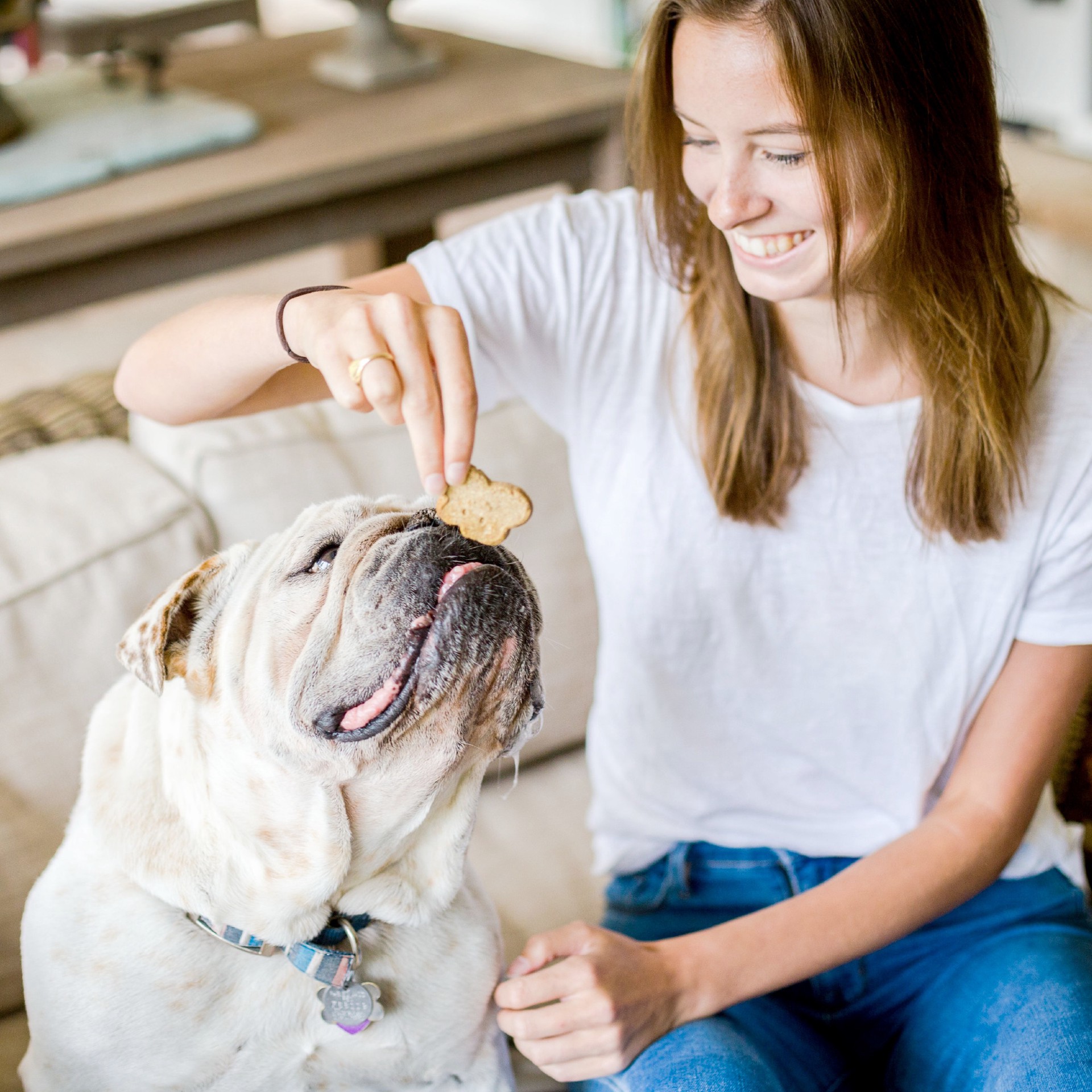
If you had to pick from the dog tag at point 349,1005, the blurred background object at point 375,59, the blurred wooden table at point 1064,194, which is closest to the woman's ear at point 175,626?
the dog tag at point 349,1005

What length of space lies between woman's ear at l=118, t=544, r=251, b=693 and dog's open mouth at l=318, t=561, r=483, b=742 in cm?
12

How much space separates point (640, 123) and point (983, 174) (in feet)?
0.98

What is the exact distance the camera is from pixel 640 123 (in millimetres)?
1059

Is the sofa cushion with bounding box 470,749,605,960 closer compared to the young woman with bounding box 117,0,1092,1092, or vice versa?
the young woman with bounding box 117,0,1092,1092

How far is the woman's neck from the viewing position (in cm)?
107

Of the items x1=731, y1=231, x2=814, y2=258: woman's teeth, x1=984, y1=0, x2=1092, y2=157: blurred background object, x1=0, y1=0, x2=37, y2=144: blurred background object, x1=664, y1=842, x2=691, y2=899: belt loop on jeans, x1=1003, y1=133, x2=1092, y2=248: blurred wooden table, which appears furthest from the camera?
x1=984, y1=0, x2=1092, y2=157: blurred background object

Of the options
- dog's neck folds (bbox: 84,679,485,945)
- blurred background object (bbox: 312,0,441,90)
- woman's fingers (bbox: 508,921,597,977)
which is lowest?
woman's fingers (bbox: 508,921,597,977)

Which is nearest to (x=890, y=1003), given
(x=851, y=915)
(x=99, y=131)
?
(x=851, y=915)

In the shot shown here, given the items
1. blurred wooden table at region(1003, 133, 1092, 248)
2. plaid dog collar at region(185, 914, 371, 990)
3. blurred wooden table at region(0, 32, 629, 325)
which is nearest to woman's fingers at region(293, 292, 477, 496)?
plaid dog collar at region(185, 914, 371, 990)

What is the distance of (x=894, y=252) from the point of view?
0.95 m

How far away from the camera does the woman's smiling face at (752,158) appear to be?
0.89 metres

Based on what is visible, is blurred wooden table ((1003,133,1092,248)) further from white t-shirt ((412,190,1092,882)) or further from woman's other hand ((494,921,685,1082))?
woman's other hand ((494,921,685,1082))

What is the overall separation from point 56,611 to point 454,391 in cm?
60

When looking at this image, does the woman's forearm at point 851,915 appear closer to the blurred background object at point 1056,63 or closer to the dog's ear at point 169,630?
the dog's ear at point 169,630
